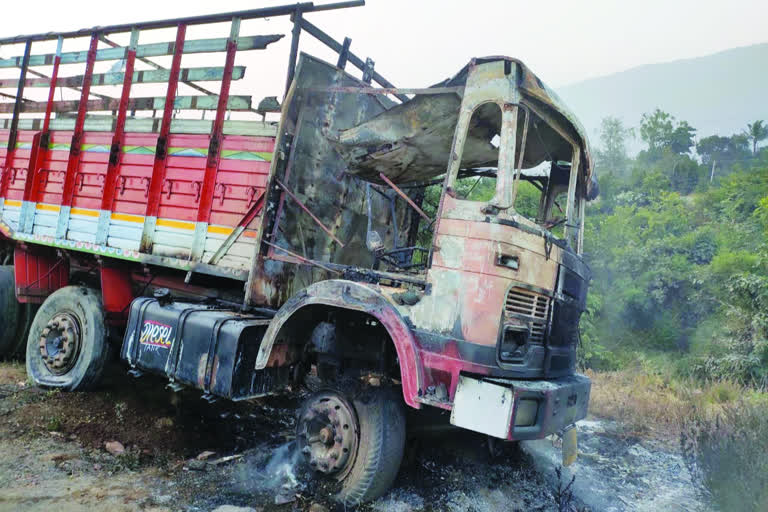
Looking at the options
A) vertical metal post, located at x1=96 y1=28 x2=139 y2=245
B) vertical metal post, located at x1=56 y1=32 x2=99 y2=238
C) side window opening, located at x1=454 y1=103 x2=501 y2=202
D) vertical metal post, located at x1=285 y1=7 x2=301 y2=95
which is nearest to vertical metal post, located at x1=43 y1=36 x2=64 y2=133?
vertical metal post, located at x1=56 y1=32 x2=99 y2=238

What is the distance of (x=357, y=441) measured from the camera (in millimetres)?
3197

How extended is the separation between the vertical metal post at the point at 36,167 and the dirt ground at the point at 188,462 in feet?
5.74

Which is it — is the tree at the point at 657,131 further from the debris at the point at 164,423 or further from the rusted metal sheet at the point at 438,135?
the debris at the point at 164,423

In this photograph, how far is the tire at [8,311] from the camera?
19.4 feet

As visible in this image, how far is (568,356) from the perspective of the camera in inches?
139

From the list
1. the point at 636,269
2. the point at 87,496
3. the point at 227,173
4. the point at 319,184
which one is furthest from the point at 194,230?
the point at 636,269

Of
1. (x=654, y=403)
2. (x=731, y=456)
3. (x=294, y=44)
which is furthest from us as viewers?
(x=654, y=403)

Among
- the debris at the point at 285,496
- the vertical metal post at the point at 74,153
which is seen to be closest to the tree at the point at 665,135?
the vertical metal post at the point at 74,153

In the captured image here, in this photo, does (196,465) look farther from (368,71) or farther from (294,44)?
(368,71)

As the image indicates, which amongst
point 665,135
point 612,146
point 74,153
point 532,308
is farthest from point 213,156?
point 612,146

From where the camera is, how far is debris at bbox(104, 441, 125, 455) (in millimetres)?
3809

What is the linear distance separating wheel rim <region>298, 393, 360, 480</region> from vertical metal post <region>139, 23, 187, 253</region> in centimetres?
237

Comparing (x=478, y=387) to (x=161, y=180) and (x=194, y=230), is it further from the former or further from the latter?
(x=161, y=180)

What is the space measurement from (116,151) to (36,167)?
4.21ft
